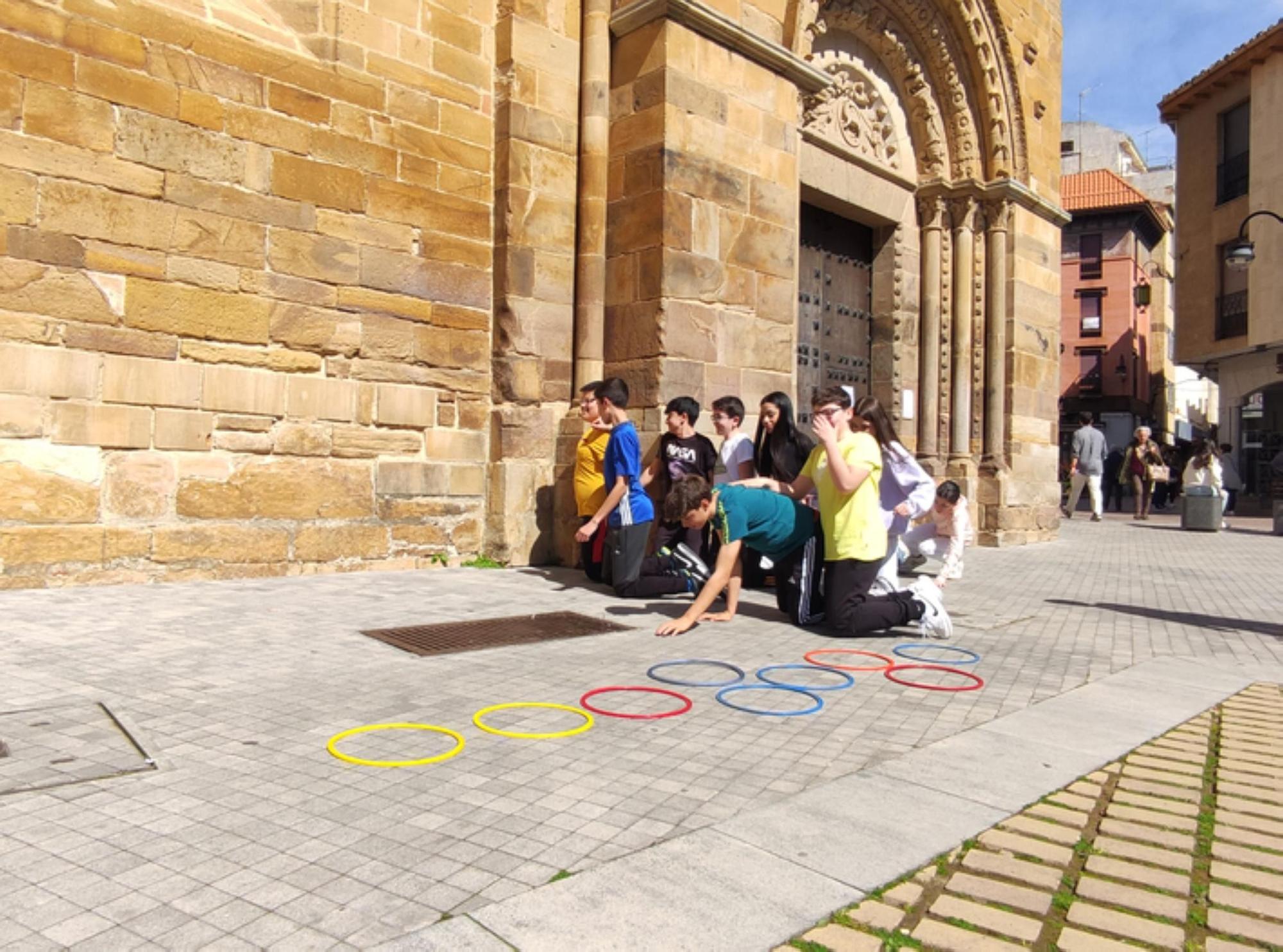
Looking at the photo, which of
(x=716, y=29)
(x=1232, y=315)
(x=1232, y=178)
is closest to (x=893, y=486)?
(x=716, y=29)

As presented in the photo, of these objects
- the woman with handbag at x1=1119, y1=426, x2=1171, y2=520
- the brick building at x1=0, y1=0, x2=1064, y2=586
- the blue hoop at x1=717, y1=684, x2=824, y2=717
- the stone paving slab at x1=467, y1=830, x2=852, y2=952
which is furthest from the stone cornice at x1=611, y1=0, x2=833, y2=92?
the woman with handbag at x1=1119, y1=426, x2=1171, y2=520

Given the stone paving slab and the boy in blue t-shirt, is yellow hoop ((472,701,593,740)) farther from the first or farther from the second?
the boy in blue t-shirt

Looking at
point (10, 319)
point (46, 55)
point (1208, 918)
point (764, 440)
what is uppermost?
point (46, 55)

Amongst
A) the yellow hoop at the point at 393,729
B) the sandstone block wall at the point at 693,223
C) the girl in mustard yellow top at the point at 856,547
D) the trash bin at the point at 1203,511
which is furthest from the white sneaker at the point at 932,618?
the trash bin at the point at 1203,511

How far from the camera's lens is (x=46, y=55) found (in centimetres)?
597

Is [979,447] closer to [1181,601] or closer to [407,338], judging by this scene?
[1181,601]

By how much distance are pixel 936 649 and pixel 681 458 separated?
2.68 meters

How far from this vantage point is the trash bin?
53.6 feet

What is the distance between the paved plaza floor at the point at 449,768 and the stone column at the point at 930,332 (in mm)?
6882

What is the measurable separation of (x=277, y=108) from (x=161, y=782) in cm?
567

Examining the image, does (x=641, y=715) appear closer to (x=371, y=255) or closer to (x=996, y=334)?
(x=371, y=255)

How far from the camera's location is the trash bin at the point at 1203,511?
53.6ft

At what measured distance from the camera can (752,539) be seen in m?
5.95

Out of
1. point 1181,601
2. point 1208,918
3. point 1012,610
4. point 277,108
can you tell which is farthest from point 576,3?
point 1208,918
